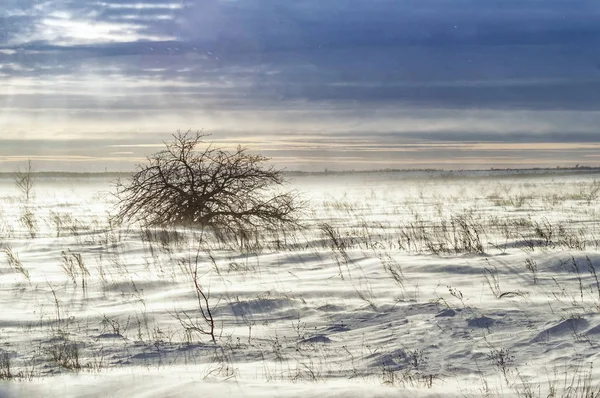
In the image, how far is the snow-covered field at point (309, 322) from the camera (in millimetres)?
4637

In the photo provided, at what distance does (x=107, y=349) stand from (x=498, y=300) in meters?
3.80

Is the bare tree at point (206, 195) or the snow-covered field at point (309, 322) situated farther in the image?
the bare tree at point (206, 195)

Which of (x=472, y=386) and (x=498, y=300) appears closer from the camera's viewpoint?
(x=472, y=386)

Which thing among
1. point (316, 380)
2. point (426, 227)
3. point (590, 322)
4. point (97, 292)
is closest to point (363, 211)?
point (426, 227)

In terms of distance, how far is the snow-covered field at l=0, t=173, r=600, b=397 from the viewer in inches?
183

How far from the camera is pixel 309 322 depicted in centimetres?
643

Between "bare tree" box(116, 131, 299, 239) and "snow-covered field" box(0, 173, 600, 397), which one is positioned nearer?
"snow-covered field" box(0, 173, 600, 397)

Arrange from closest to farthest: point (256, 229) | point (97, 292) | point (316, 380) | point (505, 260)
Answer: point (316, 380)
point (97, 292)
point (505, 260)
point (256, 229)

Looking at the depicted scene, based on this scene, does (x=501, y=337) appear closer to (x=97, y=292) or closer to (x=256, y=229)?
(x=97, y=292)

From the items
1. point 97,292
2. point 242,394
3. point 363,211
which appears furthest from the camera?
point 363,211

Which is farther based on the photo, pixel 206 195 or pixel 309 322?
pixel 206 195

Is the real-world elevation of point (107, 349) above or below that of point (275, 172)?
below

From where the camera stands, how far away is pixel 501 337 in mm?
5711

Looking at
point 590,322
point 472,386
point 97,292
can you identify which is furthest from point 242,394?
point 97,292
